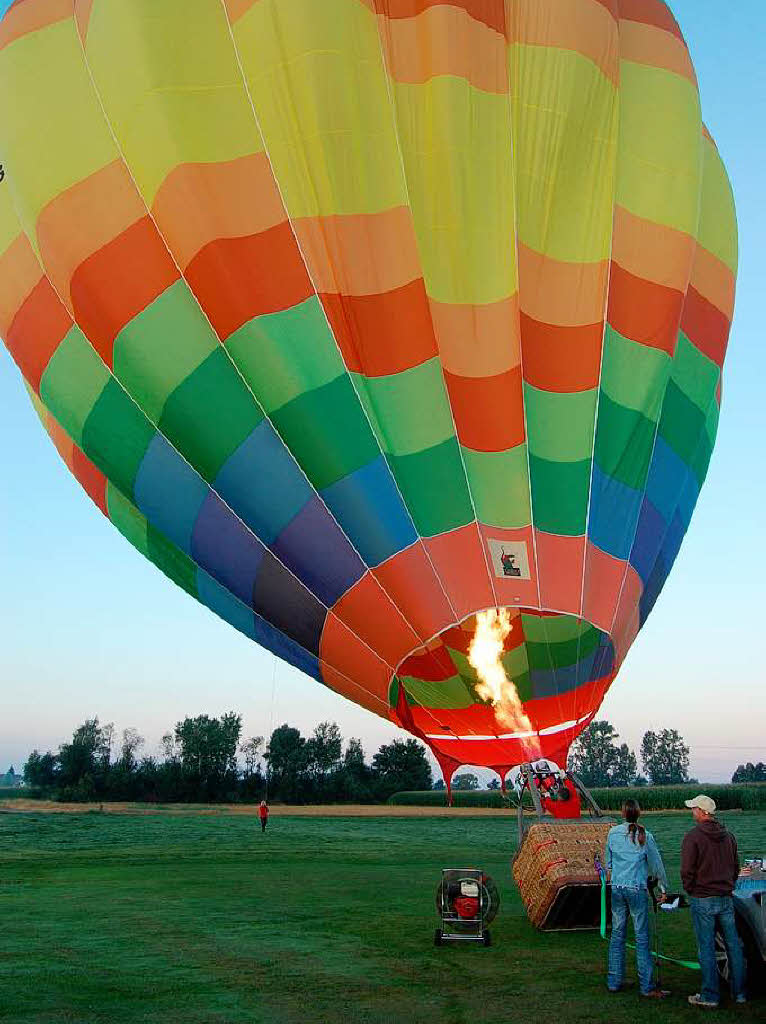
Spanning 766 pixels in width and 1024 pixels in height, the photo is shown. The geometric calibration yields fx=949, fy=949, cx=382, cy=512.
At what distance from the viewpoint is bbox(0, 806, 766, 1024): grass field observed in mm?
4520

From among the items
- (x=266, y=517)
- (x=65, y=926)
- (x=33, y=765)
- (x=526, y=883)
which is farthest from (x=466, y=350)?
(x=33, y=765)

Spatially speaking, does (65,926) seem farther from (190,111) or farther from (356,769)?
(356,769)

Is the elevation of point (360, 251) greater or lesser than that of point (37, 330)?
lesser

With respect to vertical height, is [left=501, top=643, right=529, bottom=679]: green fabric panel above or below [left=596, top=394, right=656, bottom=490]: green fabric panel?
below

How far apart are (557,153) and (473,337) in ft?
5.65

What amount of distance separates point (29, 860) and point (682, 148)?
12.6 metres

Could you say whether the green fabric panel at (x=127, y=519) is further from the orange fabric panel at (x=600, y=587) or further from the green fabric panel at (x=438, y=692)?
the orange fabric panel at (x=600, y=587)

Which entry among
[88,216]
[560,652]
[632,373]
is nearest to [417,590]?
[560,652]

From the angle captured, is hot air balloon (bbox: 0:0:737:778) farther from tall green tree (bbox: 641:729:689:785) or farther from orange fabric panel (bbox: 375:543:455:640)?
tall green tree (bbox: 641:729:689:785)

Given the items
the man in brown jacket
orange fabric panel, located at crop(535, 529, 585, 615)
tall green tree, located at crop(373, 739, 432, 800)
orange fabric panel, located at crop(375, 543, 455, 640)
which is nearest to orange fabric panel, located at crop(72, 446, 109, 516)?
orange fabric panel, located at crop(375, 543, 455, 640)

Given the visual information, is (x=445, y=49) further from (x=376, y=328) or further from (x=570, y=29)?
(x=376, y=328)

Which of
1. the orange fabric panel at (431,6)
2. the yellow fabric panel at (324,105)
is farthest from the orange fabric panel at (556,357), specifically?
the orange fabric panel at (431,6)

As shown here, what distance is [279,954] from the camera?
5.99m

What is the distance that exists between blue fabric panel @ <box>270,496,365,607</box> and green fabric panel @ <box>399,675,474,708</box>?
3.07 ft
